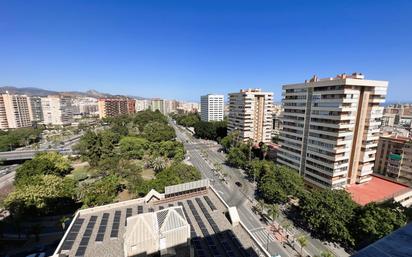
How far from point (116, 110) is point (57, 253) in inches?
7366

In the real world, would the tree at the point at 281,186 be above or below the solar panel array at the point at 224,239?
below

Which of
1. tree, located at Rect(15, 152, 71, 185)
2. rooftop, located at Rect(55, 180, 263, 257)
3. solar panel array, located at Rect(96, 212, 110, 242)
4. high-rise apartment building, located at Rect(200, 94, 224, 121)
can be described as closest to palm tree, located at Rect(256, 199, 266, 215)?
rooftop, located at Rect(55, 180, 263, 257)

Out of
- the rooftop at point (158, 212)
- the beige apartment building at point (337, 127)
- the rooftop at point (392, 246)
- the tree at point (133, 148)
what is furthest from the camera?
the tree at point (133, 148)

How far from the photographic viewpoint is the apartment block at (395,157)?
172 ft

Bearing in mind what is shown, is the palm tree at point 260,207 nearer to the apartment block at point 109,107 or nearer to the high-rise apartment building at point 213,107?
the high-rise apartment building at point 213,107

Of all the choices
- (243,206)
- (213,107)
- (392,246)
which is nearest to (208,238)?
(243,206)

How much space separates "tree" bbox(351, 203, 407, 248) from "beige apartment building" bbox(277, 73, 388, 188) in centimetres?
1232

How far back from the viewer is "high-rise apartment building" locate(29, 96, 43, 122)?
5722 inches

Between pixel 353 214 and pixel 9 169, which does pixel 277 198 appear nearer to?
pixel 353 214

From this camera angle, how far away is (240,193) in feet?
174

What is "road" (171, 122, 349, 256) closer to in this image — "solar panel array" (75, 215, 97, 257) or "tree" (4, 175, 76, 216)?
"solar panel array" (75, 215, 97, 257)

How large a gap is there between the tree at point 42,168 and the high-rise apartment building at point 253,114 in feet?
217

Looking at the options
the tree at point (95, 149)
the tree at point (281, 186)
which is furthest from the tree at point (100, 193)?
the tree at point (281, 186)

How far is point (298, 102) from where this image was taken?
1992 inches
